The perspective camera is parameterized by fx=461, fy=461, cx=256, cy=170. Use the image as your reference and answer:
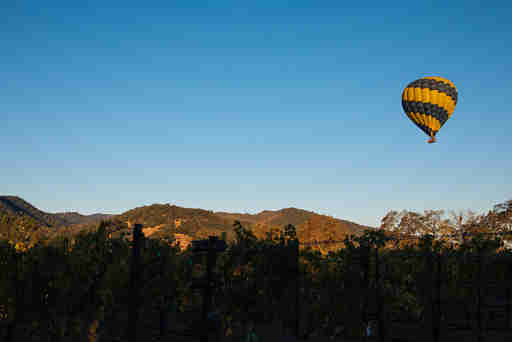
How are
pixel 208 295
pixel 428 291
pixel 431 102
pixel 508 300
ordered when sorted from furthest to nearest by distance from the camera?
1. pixel 431 102
2. pixel 508 300
3. pixel 428 291
4. pixel 208 295

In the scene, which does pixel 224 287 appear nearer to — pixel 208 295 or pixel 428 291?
pixel 208 295

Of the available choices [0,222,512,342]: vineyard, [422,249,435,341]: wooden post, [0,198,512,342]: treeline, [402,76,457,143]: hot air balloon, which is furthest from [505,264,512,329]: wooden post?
[402,76,457,143]: hot air balloon

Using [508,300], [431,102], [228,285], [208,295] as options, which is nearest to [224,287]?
[228,285]

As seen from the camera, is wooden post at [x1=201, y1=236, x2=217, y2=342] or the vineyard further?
the vineyard

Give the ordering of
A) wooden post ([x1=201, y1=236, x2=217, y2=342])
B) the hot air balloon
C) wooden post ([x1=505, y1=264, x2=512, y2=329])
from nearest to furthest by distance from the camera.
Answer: wooden post ([x1=201, y1=236, x2=217, y2=342])
wooden post ([x1=505, y1=264, x2=512, y2=329])
the hot air balloon

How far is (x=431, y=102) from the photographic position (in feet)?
165

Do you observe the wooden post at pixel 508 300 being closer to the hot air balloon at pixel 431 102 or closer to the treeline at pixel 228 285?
the treeline at pixel 228 285

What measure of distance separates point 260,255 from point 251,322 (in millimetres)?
5274

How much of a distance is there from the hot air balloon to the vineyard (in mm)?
17830

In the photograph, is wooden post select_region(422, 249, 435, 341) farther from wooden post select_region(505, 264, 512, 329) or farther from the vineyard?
wooden post select_region(505, 264, 512, 329)

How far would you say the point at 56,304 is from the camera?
88.6 feet

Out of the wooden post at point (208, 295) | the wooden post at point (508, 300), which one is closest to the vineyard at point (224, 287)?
the wooden post at point (208, 295)

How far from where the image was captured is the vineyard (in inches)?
1042

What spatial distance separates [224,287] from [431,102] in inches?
1280
